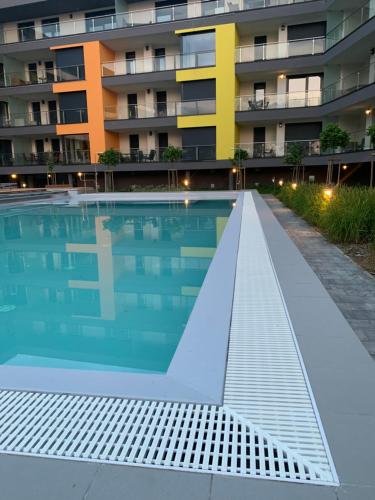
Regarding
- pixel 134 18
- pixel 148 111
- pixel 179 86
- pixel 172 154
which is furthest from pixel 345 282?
pixel 134 18

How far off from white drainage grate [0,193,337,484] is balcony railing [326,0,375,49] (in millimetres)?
18631

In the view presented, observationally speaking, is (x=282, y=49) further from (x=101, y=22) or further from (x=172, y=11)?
(x=101, y=22)

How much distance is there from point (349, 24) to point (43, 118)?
19785 millimetres

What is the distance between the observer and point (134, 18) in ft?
76.5

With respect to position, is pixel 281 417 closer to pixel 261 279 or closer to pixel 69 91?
pixel 261 279

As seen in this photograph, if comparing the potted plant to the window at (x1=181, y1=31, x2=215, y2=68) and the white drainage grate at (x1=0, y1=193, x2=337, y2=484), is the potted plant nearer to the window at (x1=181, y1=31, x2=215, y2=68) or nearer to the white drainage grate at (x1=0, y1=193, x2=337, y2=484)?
the window at (x1=181, y1=31, x2=215, y2=68)

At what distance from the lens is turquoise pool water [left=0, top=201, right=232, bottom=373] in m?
3.76

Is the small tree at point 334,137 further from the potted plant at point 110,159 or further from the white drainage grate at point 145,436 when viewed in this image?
the white drainage grate at point 145,436

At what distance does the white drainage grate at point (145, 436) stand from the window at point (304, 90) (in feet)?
70.5

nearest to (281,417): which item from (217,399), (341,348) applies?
(217,399)

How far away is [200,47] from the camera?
73.2ft

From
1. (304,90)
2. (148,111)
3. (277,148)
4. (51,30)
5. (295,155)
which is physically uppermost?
(51,30)

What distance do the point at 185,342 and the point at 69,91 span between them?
25.9 metres

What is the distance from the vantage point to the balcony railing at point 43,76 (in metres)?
24.4
